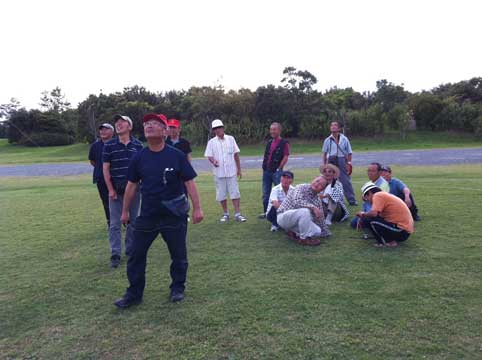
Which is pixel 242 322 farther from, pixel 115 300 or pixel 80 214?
pixel 80 214

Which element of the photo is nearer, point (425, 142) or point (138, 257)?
point (138, 257)

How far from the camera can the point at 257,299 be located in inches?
163

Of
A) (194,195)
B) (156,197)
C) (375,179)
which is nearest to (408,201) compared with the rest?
(375,179)

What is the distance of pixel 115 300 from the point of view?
4301mm

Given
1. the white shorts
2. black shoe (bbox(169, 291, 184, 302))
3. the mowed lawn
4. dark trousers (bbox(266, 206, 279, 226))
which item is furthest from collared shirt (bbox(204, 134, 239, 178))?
black shoe (bbox(169, 291, 184, 302))

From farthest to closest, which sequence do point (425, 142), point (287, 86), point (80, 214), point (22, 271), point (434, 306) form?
1. point (287, 86)
2. point (425, 142)
3. point (80, 214)
4. point (22, 271)
5. point (434, 306)

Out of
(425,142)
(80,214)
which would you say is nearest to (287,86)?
(425,142)

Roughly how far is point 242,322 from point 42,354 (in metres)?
1.71

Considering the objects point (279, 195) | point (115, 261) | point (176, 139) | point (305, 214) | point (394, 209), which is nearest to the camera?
point (115, 261)

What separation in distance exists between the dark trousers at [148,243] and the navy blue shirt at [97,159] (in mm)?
Answer: 2249

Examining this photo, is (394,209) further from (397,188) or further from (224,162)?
(224,162)

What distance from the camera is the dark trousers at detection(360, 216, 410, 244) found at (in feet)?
18.3

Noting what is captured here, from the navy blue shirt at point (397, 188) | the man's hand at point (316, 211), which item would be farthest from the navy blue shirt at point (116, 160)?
the navy blue shirt at point (397, 188)

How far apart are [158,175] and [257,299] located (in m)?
1.63
